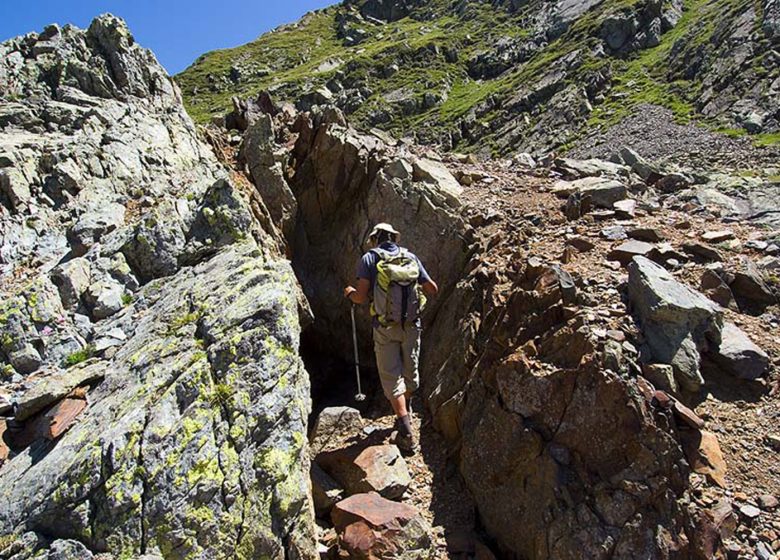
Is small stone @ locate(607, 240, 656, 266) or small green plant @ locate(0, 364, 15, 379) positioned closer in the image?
small green plant @ locate(0, 364, 15, 379)

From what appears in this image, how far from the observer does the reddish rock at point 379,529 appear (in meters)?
7.70

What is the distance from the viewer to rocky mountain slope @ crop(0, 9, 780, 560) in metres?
6.93

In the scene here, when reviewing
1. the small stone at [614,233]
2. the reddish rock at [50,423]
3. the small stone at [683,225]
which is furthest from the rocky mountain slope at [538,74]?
the reddish rock at [50,423]

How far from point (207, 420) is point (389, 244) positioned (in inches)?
201

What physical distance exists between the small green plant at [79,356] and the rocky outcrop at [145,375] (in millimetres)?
27

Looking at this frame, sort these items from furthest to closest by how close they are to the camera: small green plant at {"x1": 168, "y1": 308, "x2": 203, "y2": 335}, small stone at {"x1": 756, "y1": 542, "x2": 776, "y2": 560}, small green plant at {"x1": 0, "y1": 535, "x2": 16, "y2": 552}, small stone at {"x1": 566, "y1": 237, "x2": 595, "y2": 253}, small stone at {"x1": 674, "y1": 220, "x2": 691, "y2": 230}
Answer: small stone at {"x1": 674, "y1": 220, "x2": 691, "y2": 230}, small stone at {"x1": 566, "y1": 237, "x2": 595, "y2": 253}, small green plant at {"x1": 168, "y1": 308, "x2": 203, "y2": 335}, small stone at {"x1": 756, "y1": 542, "x2": 776, "y2": 560}, small green plant at {"x1": 0, "y1": 535, "x2": 16, "y2": 552}

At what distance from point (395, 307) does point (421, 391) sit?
130 inches

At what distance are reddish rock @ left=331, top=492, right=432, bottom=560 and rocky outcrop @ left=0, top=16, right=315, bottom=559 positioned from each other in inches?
29.7

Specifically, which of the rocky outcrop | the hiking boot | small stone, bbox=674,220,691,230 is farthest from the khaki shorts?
small stone, bbox=674,220,691,230

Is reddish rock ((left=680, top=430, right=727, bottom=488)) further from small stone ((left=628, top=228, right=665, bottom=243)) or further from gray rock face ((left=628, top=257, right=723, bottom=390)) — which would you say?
small stone ((left=628, top=228, right=665, bottom=243))

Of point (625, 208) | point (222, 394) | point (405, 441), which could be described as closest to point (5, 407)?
point (222, 394)

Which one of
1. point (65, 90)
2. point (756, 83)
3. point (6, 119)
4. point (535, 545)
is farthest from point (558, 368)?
point (756, 83)

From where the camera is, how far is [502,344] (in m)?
10.6

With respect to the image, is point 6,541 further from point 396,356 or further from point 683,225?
point 683,225
